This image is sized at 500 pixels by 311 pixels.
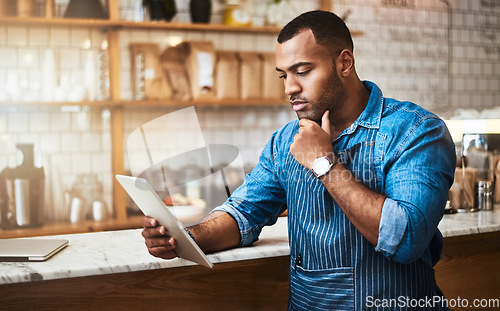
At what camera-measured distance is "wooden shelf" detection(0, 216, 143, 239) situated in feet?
9.30

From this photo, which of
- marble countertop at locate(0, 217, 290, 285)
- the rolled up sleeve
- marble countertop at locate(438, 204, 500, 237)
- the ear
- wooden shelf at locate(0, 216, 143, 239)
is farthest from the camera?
wooden shelf at locate(0, 216, 143, 239)

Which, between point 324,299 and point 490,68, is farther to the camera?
point 490,68

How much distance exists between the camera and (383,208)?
1.16 meters

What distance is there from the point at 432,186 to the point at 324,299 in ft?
1.30

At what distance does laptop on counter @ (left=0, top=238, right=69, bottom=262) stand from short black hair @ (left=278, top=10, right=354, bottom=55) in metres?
0.81

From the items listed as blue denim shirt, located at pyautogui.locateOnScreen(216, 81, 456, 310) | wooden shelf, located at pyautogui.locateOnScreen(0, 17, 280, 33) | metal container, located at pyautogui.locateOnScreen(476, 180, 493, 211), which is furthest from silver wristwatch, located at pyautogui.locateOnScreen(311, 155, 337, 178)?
wooden shelf, located at pyautogui.locateOnScreen(0, 17, 280, 33)

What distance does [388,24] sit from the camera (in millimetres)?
4230

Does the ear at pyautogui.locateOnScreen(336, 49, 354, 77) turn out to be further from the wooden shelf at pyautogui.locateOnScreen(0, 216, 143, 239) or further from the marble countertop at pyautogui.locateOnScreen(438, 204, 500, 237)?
the wooden shelf at pyautogui.locateOnScreen(0, 216, 143, 239)

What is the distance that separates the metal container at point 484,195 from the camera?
2092 mm

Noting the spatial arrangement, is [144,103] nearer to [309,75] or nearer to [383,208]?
[309,75]

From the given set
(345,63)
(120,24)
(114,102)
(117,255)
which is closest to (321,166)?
(345,63)

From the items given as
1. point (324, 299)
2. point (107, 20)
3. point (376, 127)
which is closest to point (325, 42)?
point (376, 127)

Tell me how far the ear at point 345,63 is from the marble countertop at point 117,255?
51cm

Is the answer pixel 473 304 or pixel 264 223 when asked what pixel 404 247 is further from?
pixel 473 304
